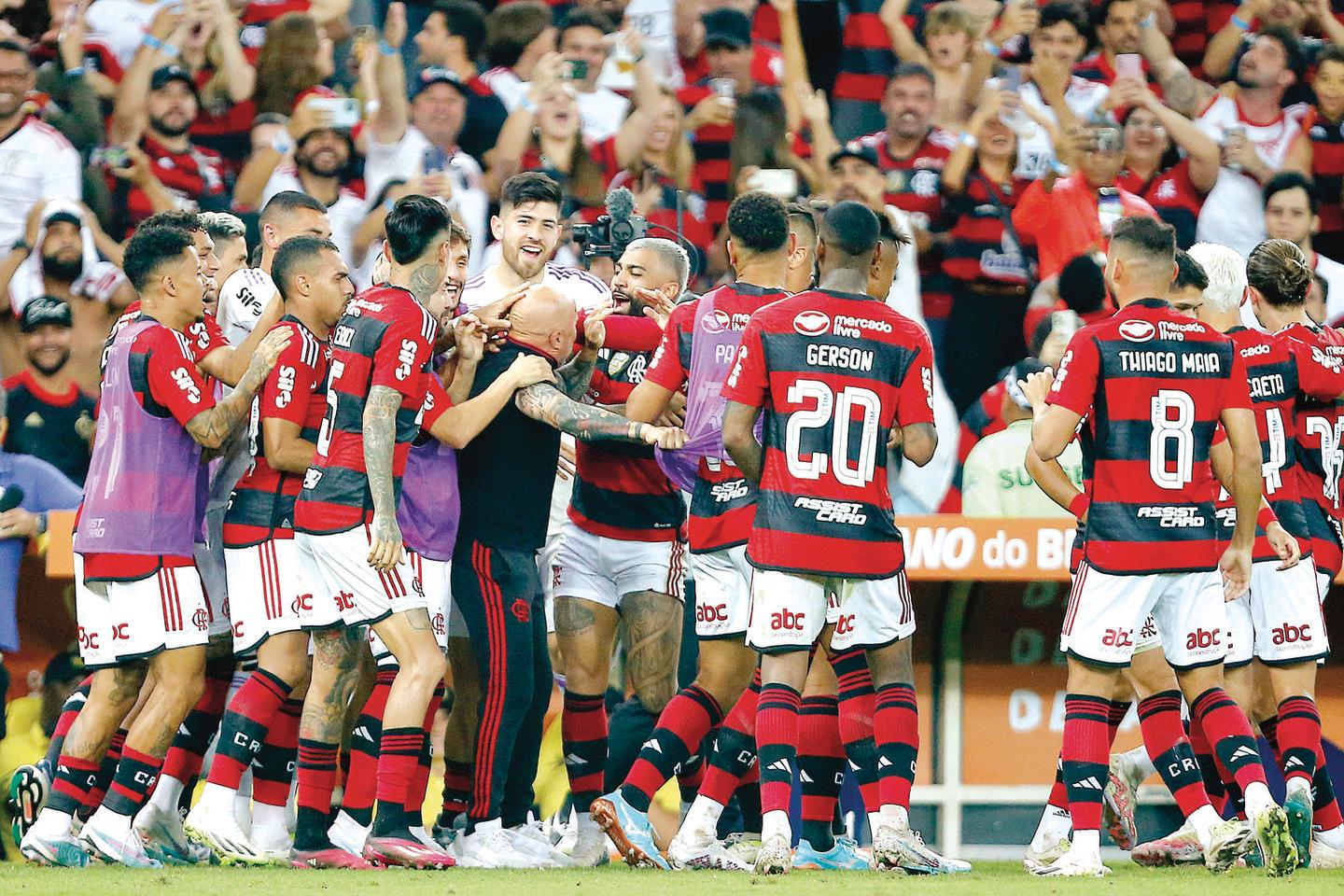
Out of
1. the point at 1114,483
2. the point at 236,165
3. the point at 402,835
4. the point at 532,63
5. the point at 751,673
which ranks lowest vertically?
the point at 402,835

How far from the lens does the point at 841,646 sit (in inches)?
238

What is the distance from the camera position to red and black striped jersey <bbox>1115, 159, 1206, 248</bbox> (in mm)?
10750

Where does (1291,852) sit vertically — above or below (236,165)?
below

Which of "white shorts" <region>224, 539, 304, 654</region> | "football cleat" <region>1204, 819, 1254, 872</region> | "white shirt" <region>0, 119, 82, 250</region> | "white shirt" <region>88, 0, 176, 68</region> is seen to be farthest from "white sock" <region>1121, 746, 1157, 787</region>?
"white shirt" <region>88, 0, 176, 68</region>

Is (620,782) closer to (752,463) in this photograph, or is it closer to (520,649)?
(520,649)

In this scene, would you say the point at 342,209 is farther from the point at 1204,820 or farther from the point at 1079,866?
the point at 1204,820

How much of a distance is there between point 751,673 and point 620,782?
73 centimetres

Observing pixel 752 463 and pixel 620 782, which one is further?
pixel 620 782

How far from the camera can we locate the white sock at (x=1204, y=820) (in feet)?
19.3

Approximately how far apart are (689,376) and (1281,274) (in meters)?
2.22

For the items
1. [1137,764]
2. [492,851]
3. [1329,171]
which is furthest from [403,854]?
[1329,171]

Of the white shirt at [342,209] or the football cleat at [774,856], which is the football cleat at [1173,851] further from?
the white shirt at [342,209]

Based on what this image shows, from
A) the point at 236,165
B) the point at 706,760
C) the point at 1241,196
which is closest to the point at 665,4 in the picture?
the point at 236,165

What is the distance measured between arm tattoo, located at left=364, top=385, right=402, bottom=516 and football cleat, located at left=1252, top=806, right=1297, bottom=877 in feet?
9.42
